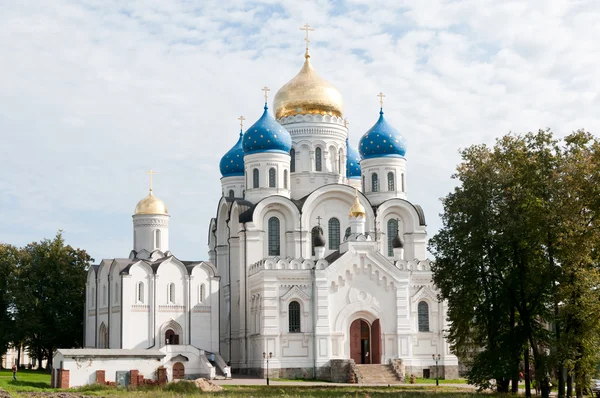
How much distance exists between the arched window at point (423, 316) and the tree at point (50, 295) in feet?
62.7

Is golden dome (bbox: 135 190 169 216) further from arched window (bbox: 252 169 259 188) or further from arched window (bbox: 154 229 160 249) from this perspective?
arched window (bbox: 252 169 259 188)

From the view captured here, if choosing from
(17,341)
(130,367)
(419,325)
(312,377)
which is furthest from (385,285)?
(17,341)

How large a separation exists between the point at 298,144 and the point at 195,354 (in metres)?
13.1

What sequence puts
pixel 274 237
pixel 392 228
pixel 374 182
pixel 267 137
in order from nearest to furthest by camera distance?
pixel 274 237 < pixel 267 137 < pixel 392 228 < pixel 374 182

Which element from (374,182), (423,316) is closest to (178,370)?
(423,316)

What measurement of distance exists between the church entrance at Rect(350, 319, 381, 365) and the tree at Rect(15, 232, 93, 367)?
16.7 m

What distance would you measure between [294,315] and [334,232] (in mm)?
6241

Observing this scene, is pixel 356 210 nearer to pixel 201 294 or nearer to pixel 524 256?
pixel 201 294

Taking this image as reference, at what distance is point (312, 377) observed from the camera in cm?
4216

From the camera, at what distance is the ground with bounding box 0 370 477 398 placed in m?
30.0

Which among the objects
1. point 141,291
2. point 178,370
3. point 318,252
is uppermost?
point 318,252

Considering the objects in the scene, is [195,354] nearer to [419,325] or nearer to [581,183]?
[419,325]

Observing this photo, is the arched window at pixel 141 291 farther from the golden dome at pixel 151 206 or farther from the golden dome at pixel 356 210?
the golden dome at pixel 356 210

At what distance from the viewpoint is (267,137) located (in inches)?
1859
